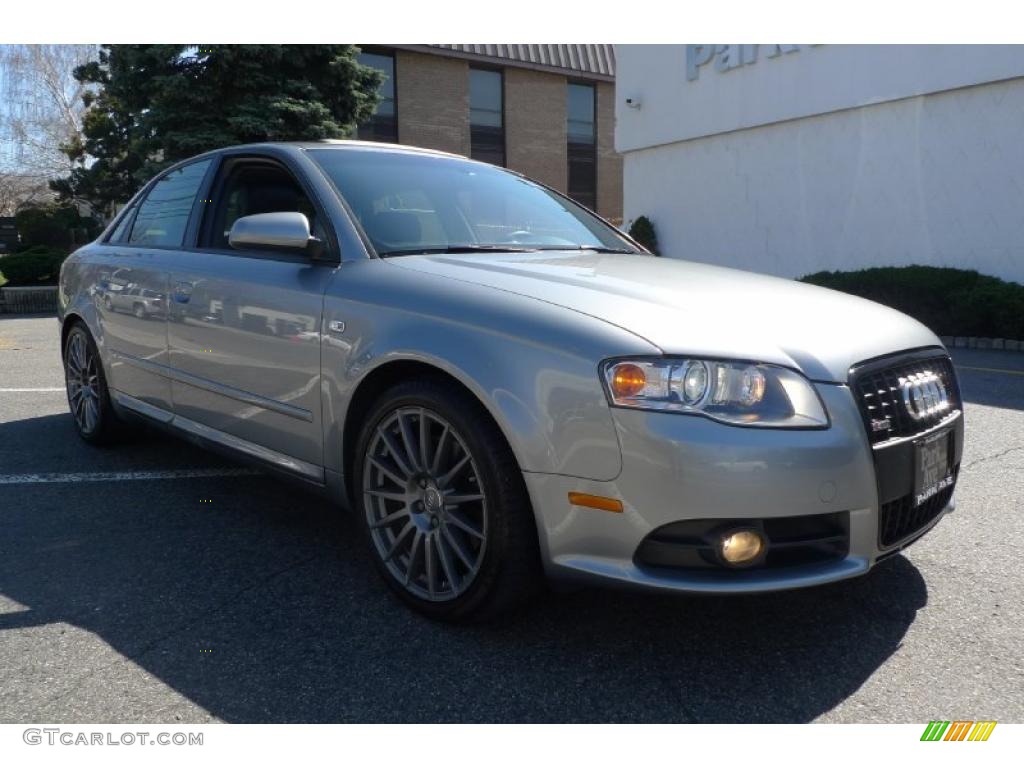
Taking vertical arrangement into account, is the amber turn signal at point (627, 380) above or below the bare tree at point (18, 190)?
below

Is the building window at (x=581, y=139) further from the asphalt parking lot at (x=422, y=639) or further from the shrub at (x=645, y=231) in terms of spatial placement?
the asphalt parking lot at (x=422, y=639)

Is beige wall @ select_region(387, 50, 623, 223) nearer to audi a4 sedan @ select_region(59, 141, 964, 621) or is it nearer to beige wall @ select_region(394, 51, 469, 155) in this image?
beige wall @ select_region(394, 51, 469, 155)

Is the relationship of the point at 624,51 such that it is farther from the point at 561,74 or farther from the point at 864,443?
the point at 864,443

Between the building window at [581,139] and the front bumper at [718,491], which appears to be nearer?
the front bumper at [718,491]

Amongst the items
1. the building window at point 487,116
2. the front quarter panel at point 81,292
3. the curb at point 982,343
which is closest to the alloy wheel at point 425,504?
the front quarter panel at point 81,292

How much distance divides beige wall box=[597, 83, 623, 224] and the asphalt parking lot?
81.8ft

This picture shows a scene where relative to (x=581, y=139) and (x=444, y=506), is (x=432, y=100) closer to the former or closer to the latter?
(x=581, y=139)

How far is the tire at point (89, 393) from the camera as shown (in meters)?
4.84

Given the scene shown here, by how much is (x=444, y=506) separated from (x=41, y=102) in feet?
133

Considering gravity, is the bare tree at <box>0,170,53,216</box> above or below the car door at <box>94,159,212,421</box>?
above

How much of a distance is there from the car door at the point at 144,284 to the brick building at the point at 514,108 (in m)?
19.5

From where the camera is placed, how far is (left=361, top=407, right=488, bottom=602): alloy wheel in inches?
105

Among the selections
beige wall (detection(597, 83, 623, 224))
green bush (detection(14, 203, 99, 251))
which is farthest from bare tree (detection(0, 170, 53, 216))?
beige wall (detection(597, 83, 623, 224))
